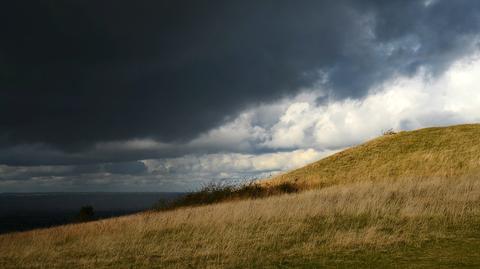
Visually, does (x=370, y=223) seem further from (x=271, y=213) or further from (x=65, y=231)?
(x=65, y=231)

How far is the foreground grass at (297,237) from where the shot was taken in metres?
12.4

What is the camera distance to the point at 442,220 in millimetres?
17156

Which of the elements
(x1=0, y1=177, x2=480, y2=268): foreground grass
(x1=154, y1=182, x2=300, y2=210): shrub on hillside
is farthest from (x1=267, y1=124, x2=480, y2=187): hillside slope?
(x1=0, y1=177, x2=480, y2=268): foreground grass

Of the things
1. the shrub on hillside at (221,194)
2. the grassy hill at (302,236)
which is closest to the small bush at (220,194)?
the shrub on hillside at (221,194)

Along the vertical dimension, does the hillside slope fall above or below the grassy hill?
above

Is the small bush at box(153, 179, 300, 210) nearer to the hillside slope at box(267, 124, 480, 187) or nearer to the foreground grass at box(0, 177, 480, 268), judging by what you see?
the hillside slope at box(267, 124, 480, 187)

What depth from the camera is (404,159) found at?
3934cm

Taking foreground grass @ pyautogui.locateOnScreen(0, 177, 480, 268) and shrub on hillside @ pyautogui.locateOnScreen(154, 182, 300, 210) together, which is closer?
foreground grass @ pyautogui.locateOnScreen(0, 177, 480, 268)

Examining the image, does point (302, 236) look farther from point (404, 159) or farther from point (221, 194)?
point (404, 159)

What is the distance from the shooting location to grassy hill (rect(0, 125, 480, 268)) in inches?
490

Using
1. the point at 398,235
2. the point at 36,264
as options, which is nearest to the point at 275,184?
the point at 398,235

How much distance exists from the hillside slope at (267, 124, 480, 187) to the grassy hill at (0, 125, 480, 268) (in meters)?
6.41

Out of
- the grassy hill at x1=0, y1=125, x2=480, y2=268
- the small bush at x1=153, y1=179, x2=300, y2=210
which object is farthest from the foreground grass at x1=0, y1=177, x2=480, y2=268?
the small bush at x1=153, y1=179, x2=300, y2=210

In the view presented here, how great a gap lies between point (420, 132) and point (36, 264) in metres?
44.2
